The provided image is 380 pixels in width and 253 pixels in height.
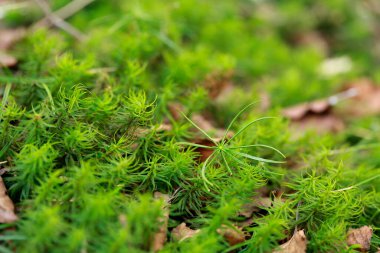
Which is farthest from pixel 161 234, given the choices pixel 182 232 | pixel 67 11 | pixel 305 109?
pixel 67 11

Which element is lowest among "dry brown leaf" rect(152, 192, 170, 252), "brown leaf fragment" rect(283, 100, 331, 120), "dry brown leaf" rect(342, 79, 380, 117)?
"dry brown leaf" rect(342, 79, 380, 117)

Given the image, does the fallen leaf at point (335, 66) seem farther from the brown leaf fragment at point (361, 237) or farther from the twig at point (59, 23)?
the twig at point (59, 23)

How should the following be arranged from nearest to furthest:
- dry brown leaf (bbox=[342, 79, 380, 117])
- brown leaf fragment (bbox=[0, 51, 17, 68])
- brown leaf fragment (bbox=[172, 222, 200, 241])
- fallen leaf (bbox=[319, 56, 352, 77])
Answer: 1. brown leaf fragment (bbox=[172, 222, 200, 241])
2. brown leaf fragment (bbox=[0, 51, 17, 68])
3. dry brown leaf (bbox=[342, 79, 380, 117])
4. fallen leaf (bbox=[319, 56, 352, 77])

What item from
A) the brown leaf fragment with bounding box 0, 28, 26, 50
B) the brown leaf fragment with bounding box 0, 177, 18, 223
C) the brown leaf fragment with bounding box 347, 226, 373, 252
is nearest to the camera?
the brown leaf fragment with bounding box 0, 177, 18, 223

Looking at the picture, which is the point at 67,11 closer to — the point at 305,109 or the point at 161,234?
the point at 305,109

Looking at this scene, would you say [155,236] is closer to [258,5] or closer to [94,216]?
[94,216]

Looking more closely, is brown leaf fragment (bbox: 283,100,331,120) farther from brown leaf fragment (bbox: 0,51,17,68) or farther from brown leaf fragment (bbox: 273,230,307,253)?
brown leaf fragment (bbox: 0,51,17,68)

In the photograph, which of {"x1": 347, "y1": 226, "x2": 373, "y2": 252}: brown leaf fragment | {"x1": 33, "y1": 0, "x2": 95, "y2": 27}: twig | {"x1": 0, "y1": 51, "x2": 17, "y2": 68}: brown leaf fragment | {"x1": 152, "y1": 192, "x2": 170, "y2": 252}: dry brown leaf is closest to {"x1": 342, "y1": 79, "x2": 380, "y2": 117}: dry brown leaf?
{"x1": 347, "y1": 226, "x2": 373, "y2": 252}: brown leaf fragment

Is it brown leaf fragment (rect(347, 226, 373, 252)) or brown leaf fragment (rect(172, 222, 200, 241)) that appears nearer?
brown leaf fragment (rect(172, 222, 200, 241))
